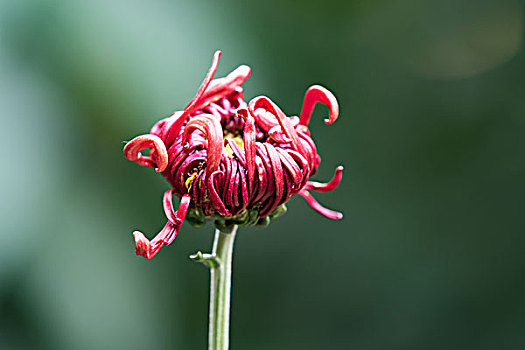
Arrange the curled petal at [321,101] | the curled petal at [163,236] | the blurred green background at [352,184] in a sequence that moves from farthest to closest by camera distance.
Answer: the blurred green background at [352,184] → the curled petal at [321,101] → the curled petal at [163,236]

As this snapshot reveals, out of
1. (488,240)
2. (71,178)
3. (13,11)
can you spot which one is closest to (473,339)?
(488,240)

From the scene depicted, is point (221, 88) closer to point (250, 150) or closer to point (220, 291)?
point (250, 150)

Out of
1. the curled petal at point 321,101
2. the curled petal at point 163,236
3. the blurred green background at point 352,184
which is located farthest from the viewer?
the blurred green background at point 352,184

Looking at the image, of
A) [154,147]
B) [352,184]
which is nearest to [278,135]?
[154,147]

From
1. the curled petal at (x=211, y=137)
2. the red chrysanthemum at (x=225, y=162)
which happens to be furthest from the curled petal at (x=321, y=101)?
the curled petal at (x=211, y=137)

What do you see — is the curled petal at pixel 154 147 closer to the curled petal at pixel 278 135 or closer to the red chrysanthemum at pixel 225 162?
the red chrysanthemum at pixel 225 162

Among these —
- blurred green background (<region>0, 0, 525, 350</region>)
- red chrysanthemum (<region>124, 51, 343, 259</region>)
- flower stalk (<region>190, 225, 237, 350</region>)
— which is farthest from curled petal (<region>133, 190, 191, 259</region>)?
blurred green background (<region>0, 0, 525, 350</region>)
